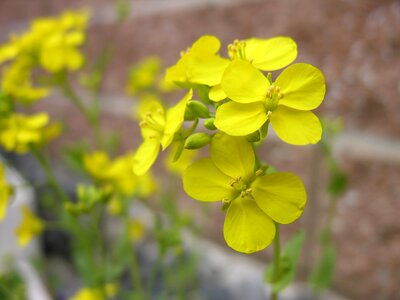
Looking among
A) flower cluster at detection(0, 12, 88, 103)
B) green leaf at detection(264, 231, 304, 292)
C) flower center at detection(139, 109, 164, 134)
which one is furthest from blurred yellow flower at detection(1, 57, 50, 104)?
green leaf at detection(264, 231, 304, 292)

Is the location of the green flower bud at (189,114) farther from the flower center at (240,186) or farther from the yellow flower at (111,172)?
the yellow flower at (111,172)

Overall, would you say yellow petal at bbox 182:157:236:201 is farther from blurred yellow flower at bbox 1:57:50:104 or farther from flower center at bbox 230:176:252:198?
blurred yellow flower at bbox 1:57:50:104

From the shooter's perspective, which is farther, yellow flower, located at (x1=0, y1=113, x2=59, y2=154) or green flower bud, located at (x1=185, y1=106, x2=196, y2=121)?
yellow flower, located at (x1=0, y1=113, x2=59, y2=154)

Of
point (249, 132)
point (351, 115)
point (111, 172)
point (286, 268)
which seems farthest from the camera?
point (351, 115)

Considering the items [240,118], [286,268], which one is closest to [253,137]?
[240,118]

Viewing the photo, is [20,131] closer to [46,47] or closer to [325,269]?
[46,47]

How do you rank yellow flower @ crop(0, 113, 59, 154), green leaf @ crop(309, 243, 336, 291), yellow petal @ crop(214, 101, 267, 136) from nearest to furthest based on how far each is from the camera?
yellow petal @ crop(214, 101, 267, 136)
yellow flower @ crop(0, 113, 59, 154)
green leaf @ crop(309, 243, 336, 291)

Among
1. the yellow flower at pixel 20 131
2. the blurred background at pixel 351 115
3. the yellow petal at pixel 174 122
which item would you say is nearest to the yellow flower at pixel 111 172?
the yellow flower at pixel 20 131
